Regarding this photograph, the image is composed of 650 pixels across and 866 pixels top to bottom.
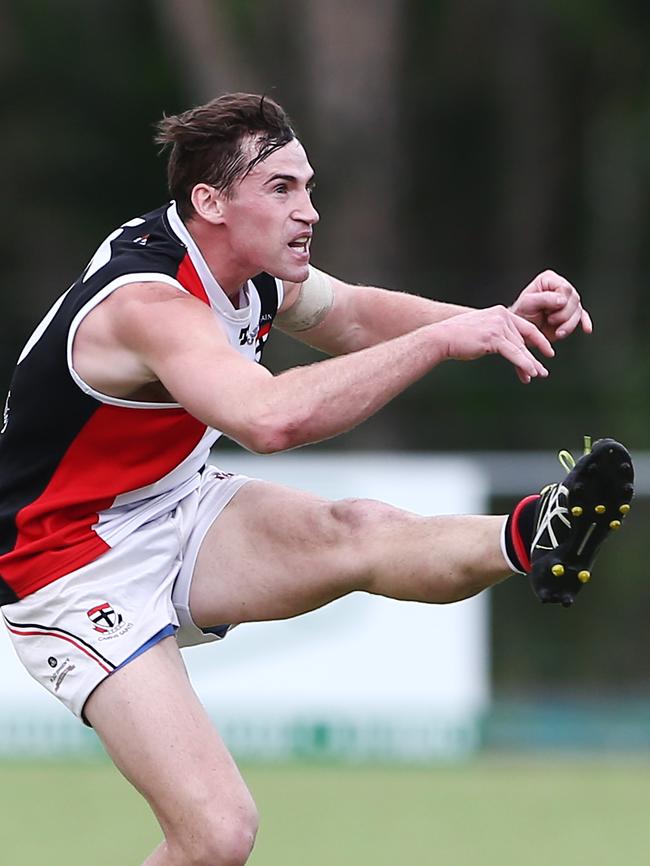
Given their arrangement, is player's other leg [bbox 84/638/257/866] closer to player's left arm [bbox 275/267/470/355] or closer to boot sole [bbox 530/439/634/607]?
boot sole [bbox 530/439/634/607]

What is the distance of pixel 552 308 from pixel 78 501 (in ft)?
4.61

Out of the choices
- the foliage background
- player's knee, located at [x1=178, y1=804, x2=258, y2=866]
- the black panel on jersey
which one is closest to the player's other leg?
player's knee, located at [x1=178, y1=804, x2=258, y2=866]

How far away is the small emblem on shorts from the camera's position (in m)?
4.96

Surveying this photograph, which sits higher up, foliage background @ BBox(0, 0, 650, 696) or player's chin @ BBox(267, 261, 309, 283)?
player's chin @ BBox(267, 261, 309, 283)

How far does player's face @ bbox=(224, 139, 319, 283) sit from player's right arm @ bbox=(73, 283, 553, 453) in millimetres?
320

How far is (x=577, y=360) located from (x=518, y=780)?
12.6 feet

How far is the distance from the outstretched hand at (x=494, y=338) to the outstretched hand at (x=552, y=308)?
57 cm

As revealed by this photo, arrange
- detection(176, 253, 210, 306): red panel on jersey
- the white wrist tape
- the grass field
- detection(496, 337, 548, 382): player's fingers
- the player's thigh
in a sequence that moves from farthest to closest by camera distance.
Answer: the grass field
the white wrist tape
the player's thigh
detection(176, 253, 210, 306): red panel on jersey
detection(496, 337, 548, 382): player's fingers

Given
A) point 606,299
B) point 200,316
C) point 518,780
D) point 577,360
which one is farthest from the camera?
point 606,299

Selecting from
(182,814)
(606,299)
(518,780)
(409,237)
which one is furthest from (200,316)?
(409,237)

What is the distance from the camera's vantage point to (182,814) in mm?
4730

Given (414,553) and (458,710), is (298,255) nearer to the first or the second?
(414,553)

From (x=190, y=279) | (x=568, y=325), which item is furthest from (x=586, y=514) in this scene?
(x=190, y=279)

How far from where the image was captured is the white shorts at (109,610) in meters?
4.94
